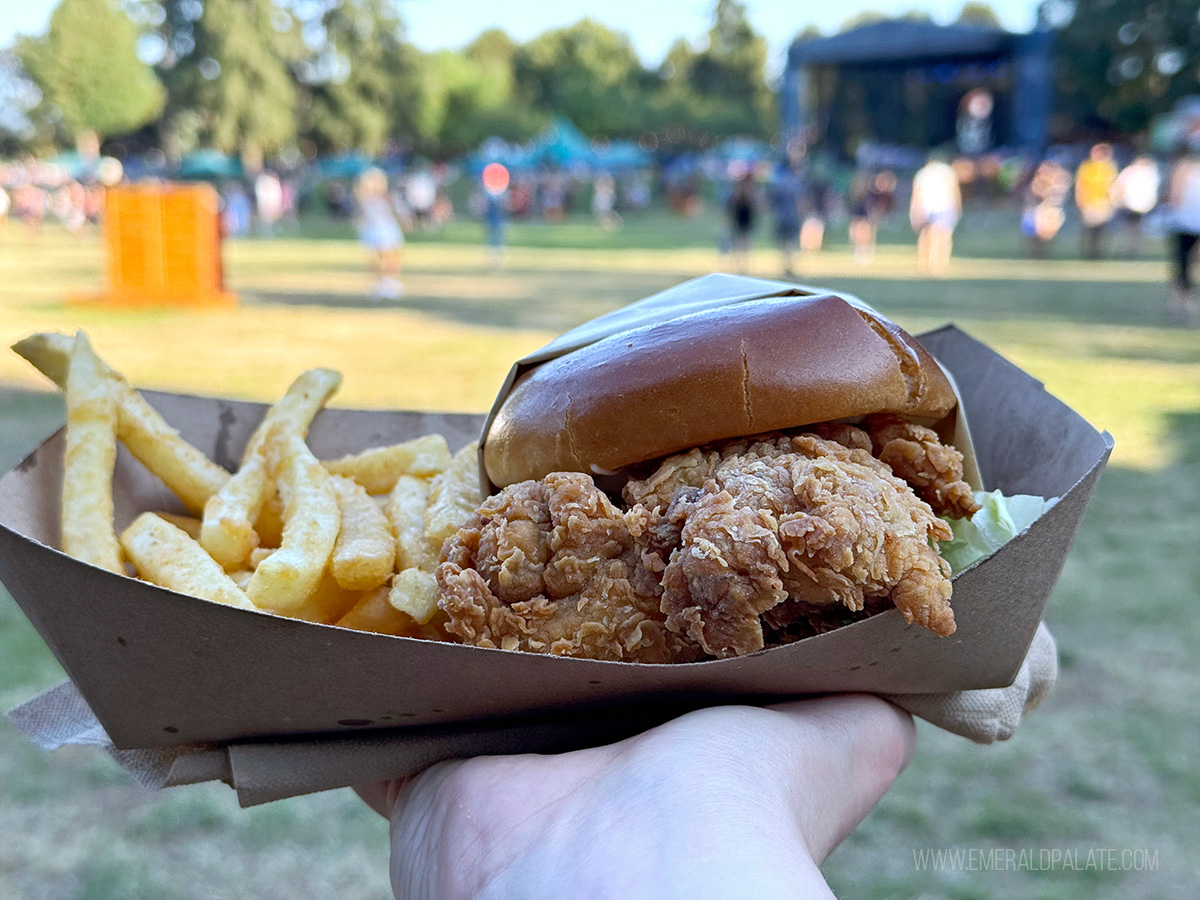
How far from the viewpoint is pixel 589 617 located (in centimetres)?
149

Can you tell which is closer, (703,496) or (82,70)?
(703,496)

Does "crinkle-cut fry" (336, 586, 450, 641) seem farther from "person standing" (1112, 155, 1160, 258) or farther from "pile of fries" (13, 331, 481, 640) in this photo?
"person standing" (1112, 155, 1160, 258)

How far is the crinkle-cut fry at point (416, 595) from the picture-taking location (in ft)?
5.19

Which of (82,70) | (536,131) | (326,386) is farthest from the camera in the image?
(536,131)

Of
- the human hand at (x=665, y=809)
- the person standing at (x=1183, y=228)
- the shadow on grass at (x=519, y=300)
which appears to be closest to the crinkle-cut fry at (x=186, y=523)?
the human hand at (x=665, y=809)

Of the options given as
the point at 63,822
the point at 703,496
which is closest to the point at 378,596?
the point at 703,496

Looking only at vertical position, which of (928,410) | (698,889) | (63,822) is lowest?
(63,822)

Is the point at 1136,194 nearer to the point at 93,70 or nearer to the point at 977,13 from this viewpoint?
the point at 93,70

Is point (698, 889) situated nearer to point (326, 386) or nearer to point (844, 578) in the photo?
point (844, 578)

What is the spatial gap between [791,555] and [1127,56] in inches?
2205

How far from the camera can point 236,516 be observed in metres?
1.87

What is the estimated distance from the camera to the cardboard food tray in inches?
53.4

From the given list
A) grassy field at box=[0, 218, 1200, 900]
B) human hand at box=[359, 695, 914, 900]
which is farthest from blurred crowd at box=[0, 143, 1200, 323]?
human hand at box=[359, 695, 914, 900]

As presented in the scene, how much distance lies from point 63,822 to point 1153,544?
5.12 metres
